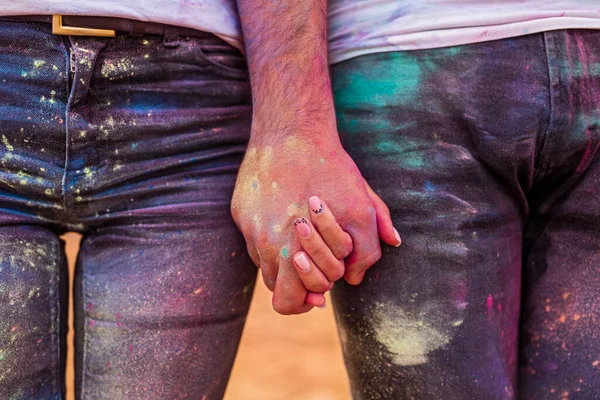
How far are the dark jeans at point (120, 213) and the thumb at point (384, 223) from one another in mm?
223

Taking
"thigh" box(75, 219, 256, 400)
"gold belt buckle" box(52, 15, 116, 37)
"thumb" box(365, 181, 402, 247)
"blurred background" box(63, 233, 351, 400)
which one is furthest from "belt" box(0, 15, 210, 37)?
"blurred background" box(63, 233, 351, 400)

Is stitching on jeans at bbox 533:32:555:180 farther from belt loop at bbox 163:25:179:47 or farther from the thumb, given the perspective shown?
belt loop at bbox 163:25:179:47

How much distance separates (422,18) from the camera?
1.00 metres

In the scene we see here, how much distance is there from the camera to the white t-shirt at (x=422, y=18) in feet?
3.21

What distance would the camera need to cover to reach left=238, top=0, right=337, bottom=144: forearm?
3.10 feet

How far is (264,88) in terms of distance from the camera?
97 cm

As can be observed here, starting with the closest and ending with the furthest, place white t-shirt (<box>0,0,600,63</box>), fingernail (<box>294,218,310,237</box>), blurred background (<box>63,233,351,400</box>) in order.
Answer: fingernail (<box>294,218,310,237</box>) → white t-shirt (<box>0,0,600,63</box>) → blurred background (<box>63,233,351,400</box>)

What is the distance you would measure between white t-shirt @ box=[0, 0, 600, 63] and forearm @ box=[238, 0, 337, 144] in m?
0.06

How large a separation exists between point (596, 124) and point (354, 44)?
37 cm

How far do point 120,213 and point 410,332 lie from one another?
0.46m

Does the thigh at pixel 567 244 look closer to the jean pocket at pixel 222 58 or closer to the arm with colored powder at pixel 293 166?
the arm with colored powder at pixel 293 166

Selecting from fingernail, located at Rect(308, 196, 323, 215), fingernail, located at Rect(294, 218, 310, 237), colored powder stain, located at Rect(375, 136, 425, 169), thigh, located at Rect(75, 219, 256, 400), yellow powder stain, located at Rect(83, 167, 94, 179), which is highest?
yellow powder stain, located at Rect(83, 167, 94, 179)

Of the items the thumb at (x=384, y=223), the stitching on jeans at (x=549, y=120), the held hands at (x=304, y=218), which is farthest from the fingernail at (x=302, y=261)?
the stitching on jeans at (x=549, y=120)

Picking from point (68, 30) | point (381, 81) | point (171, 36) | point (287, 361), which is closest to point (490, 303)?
point (381, 81)
